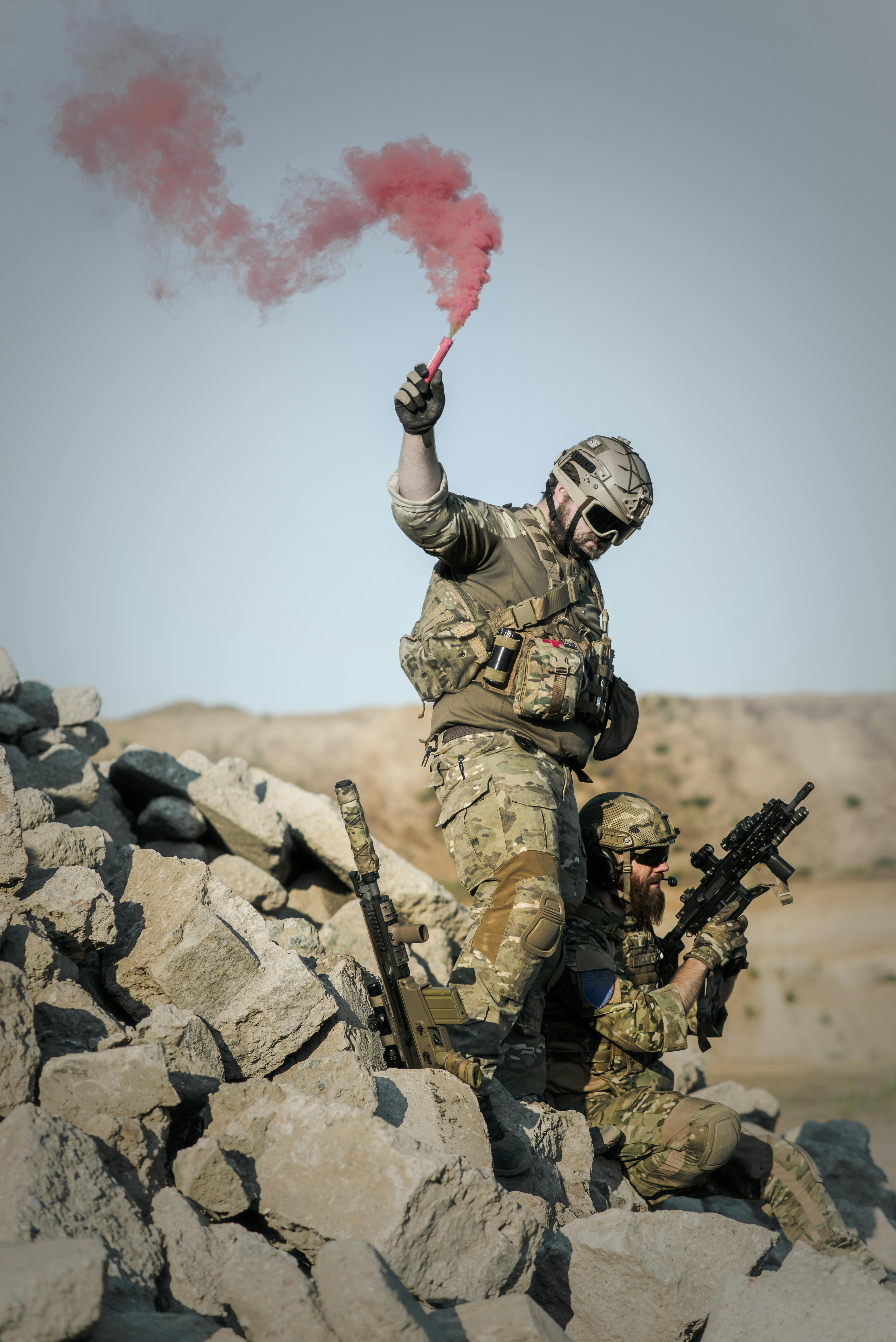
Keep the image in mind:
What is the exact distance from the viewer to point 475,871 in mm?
4234

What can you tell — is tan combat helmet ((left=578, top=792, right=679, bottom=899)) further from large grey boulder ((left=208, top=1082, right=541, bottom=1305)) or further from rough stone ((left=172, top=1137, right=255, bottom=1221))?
rough stone ((left=172, top=1137, right=255, bottom=1221))

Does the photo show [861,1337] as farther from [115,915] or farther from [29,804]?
[29,804]

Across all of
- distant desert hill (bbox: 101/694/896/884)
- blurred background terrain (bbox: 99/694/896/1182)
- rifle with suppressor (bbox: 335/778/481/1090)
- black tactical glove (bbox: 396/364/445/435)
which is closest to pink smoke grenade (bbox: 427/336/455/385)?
black tactical glove (bbox: 396/364/445/435)

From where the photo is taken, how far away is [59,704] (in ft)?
24.0

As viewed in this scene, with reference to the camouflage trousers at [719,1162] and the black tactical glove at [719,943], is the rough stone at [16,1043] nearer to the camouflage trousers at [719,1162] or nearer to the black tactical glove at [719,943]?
the camouflage trousers at [719,1162]

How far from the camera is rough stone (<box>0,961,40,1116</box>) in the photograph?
3000 millimetres

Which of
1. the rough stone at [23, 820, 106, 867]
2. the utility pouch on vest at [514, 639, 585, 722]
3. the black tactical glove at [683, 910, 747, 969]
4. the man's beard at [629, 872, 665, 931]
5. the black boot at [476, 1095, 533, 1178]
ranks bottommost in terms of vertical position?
the black boot at [476, 1095, 533, 1178]

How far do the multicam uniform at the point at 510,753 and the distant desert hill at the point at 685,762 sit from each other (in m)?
11.1

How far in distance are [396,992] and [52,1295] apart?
205cm

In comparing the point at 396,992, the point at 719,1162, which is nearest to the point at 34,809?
the point at 396,992

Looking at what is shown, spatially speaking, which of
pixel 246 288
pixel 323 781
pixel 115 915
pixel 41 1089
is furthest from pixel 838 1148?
pixel 323 781

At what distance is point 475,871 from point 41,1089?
5.99 feet

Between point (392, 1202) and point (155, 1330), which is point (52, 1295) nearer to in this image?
point (155, 1330)

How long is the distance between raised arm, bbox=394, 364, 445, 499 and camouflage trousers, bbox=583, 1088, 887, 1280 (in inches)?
115
